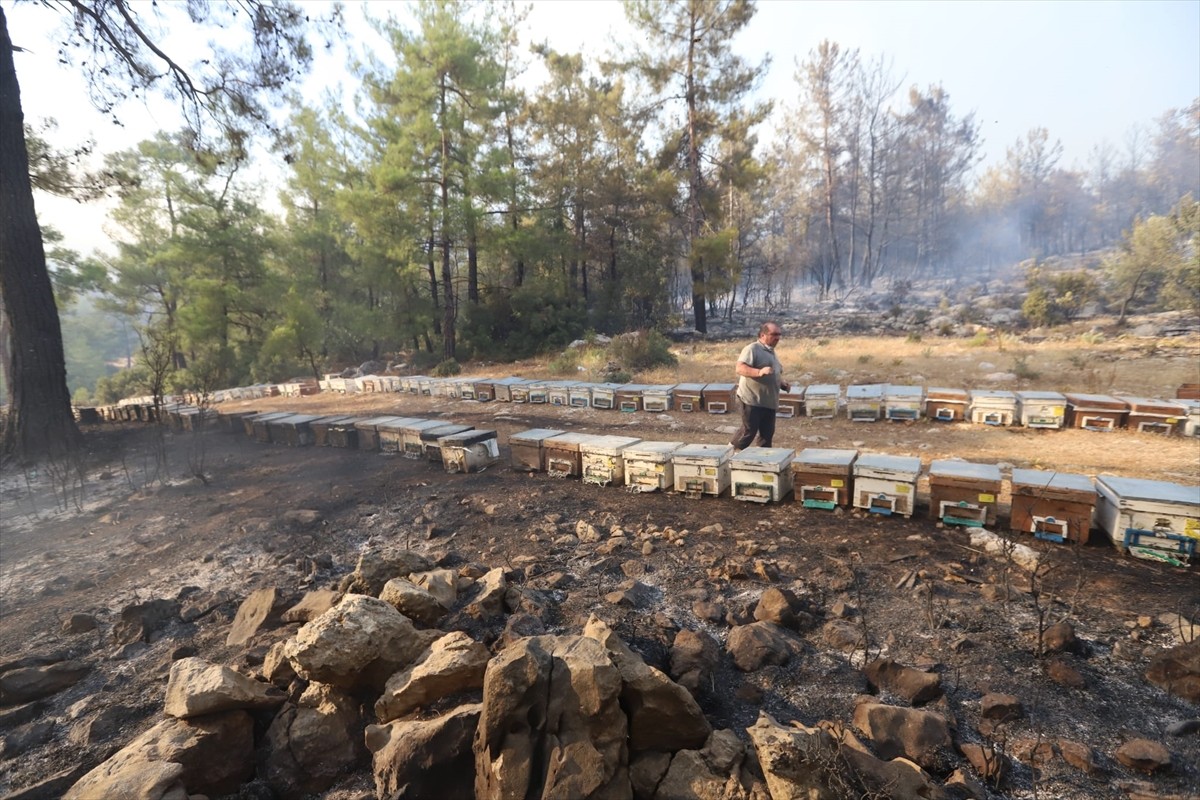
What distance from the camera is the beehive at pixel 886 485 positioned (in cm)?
525

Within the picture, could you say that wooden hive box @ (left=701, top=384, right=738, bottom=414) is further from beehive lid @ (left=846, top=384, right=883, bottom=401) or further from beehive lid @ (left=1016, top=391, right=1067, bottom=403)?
beehive lid @ (left=1016, top=391, right=1067, bottom=403)

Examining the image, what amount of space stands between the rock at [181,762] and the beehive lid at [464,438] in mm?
5152

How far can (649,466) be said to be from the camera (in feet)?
21.1

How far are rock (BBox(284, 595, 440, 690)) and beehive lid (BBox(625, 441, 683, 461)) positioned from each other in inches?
145

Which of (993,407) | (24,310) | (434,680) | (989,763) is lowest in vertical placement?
(989,763)

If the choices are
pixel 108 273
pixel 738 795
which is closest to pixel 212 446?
pixel 738 795

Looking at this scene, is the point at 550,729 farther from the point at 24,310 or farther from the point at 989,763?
the point at 24,310

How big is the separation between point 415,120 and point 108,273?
63.1 feet

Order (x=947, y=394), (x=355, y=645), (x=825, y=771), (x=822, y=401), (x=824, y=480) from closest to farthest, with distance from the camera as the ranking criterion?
(x=825, y=771) < (x=355, y=645) < (x=824, y=480) < (x=947, y=394) < (x=822, y=401)

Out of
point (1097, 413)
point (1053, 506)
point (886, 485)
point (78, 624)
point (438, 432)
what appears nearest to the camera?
point (78, 624)

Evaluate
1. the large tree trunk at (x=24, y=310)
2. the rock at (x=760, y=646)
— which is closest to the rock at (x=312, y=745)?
the rock at (x=760, y=646)

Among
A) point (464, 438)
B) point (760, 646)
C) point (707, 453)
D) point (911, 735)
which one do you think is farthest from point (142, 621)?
point (707, 453)

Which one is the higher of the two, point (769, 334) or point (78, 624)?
point (769, 334)

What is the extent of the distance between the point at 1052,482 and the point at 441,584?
5299 millimetres
